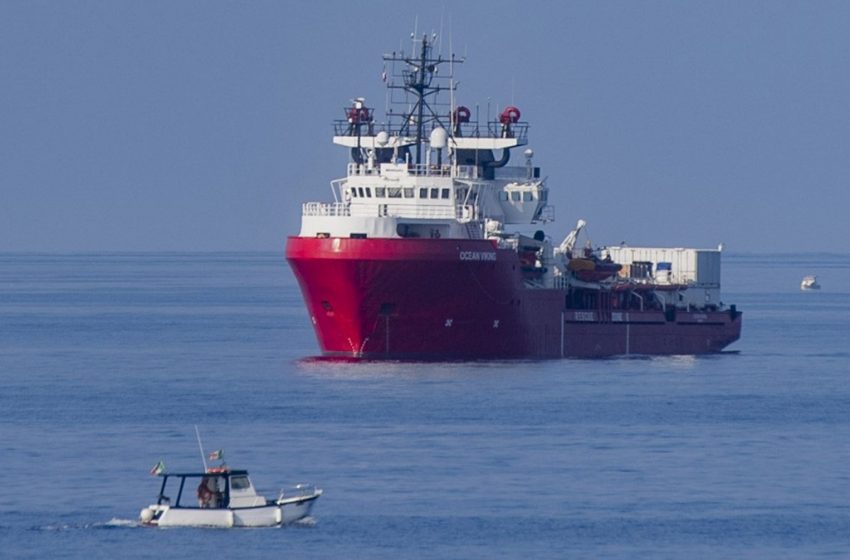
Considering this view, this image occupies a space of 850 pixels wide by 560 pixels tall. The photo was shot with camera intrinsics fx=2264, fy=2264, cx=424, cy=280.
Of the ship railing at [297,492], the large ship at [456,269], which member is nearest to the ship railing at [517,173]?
the large ship at [456,269]

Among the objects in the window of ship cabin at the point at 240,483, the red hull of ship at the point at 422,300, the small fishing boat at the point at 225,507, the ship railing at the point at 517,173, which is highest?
the ship railing at the point at 517,173

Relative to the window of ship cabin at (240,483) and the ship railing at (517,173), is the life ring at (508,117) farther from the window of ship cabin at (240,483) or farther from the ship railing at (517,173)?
the window of ship cabin at (240,483)

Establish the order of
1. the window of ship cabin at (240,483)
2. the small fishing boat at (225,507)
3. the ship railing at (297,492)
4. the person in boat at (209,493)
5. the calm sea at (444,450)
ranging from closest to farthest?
the calm sea at (444,450)
the small fishing boat at (225,507)
the person in boat at (209,493)
the window of ship cabin at (240,483)
the ship railing at (297,492)

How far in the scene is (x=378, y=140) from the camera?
80688 mm

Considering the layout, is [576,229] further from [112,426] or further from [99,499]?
[99,499]

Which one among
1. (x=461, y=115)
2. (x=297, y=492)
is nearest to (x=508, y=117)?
(x=461, y=115)

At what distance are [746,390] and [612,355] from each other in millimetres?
10934

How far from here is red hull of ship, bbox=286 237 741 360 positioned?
73.4 metres

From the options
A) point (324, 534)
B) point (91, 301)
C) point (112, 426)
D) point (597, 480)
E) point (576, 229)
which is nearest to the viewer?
point (324, 534)

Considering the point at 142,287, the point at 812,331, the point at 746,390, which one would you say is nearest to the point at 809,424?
the point at 746,390

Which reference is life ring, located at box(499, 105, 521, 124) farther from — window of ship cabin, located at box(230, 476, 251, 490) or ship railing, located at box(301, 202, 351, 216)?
window of ship cabin, located at box(230, 476, 251, 490)

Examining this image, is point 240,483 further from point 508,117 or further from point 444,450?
point 508,117

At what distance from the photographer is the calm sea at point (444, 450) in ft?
146

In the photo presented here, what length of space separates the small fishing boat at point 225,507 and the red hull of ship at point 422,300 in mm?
27440
